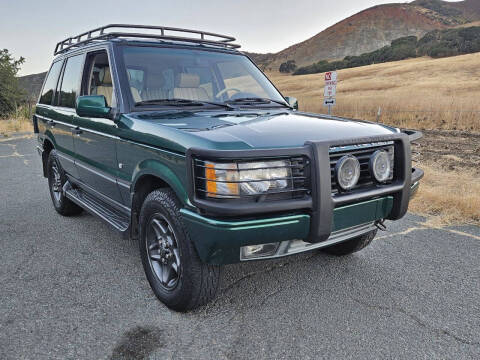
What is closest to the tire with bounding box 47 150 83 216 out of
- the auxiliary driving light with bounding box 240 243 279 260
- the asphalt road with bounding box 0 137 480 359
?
the asphalt road with bounding box 0 137 480 359

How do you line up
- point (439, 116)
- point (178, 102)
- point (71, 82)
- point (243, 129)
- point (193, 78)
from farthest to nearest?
1. point (439, 116)
2. point (71, 82)
3. point (193, 78)
4. point (178, 102)
5. point (243, 129)

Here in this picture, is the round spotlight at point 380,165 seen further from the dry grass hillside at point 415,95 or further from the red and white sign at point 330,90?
the dry grass hillside at point 415,95

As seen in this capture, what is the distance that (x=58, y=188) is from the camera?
5152 mm

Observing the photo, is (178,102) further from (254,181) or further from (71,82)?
(71,82)

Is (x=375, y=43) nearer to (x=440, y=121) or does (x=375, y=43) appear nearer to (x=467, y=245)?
(x=440, y=121)

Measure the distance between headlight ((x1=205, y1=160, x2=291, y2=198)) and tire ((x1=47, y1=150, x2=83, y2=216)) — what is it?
128 inches

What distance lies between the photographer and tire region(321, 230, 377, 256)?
11.6 ft

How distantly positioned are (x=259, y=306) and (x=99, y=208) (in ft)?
6.30

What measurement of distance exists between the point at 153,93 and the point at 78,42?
1714mm

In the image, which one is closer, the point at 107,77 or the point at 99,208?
the point at 107,77

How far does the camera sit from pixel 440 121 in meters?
16.5

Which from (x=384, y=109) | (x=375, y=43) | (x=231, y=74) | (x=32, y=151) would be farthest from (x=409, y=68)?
(x=375, y=43)

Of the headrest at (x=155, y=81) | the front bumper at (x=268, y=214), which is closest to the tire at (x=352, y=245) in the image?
the front bumper at (x=268, y=214)

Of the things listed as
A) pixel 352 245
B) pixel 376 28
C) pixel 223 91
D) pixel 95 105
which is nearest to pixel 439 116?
pixel 352 245
